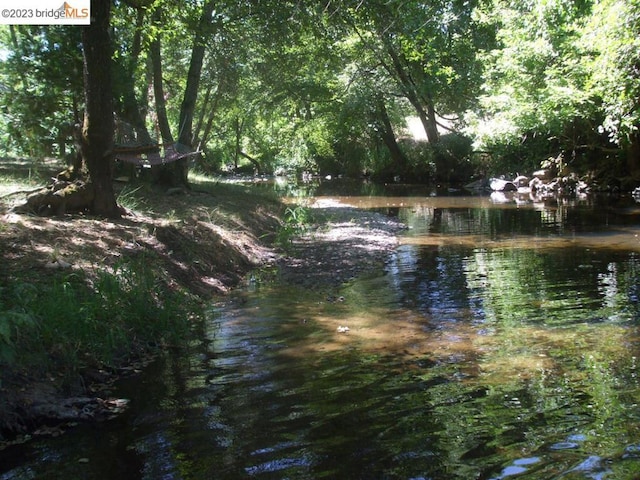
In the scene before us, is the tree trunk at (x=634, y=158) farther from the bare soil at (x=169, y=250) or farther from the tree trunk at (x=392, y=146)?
the tree trunk at (x=392, y=146)

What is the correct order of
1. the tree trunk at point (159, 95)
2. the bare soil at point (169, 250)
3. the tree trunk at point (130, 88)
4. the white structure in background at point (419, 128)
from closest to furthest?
the bare soil at point (169, 250) < the tree trunk at point (130, 88) < the tree trunk at point (159, 95) < the white structure in background at point (419, 128)

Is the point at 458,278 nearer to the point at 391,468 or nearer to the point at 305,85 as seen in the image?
the point at 391,468

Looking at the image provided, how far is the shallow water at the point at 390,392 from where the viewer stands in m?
3.57

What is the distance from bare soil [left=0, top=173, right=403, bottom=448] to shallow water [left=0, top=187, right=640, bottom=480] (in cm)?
37

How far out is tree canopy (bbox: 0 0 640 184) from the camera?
1261 cm

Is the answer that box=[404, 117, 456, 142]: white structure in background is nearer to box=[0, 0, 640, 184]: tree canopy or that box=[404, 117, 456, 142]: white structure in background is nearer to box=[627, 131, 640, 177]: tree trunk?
box=[0, 0, 640, 184]: tree canopy

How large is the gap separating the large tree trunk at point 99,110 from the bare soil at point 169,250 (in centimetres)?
47

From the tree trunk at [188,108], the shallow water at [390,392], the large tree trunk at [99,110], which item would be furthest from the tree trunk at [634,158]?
the large tree trunk at [99,110]

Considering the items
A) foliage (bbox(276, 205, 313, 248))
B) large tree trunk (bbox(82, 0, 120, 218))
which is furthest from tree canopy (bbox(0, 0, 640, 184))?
foliage (bbox(276, 205, 313, 248))

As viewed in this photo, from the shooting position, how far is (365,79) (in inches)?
1174

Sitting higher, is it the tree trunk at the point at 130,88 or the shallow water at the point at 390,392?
the tree trunk at the point at 130,88

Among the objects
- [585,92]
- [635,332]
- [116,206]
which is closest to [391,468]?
[635,332]

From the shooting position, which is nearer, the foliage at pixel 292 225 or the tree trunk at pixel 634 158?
the foliage at pixel 292 225

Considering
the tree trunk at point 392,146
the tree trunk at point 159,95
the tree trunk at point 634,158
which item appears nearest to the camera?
the tree trunk at point 159,95
